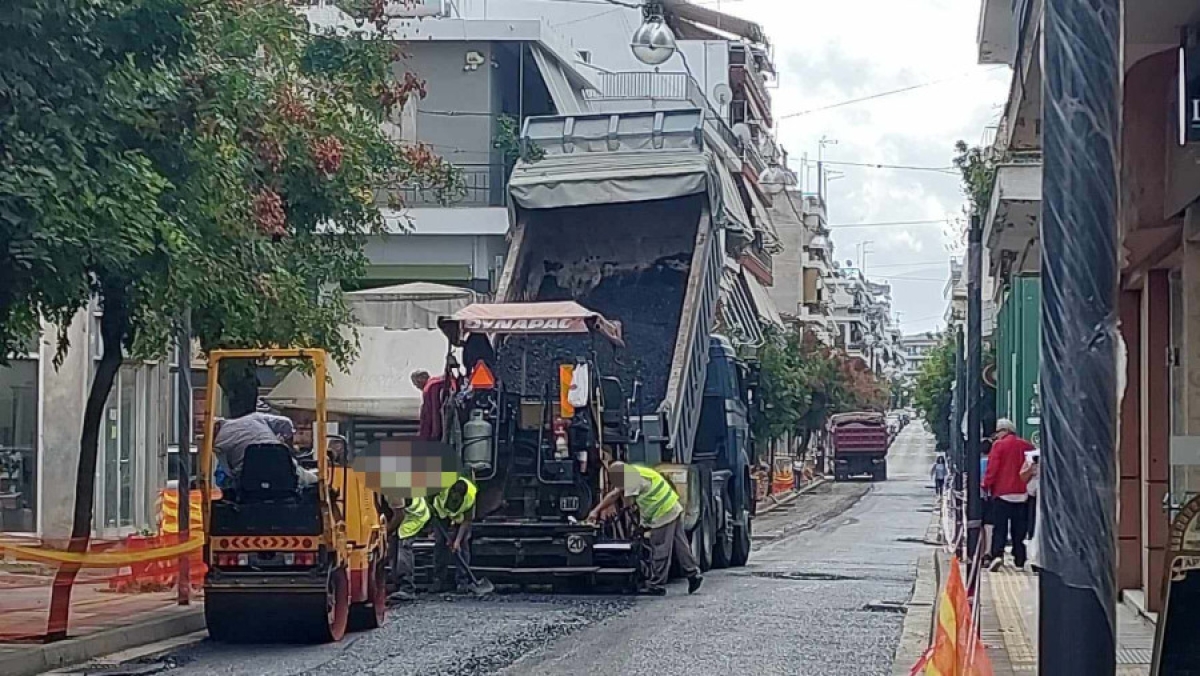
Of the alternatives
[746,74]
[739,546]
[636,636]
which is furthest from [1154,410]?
[746,74]

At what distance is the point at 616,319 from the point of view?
750 inches

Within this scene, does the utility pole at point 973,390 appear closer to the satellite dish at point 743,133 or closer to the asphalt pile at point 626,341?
the asphalt pile at point 626,341

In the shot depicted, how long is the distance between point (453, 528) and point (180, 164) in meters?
5.56

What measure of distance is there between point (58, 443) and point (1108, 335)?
21988 millimetres

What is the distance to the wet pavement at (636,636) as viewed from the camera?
12055mm

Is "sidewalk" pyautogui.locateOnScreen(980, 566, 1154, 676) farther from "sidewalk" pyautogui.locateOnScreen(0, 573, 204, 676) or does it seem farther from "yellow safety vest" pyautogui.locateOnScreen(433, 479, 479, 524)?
"sidewalk" pyautogui.locateOnScreen(0, 573, 204, 676)

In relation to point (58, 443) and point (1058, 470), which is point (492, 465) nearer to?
point (58, 443)

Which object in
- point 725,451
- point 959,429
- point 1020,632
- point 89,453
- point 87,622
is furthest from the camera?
point 959,429

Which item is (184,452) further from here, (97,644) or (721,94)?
(721,94)

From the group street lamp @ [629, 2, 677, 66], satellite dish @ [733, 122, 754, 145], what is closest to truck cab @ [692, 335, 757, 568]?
street lamp @ [629, 2, 677, 66]

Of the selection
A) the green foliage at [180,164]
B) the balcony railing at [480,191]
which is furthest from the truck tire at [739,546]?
the balcony railing at [480,191]

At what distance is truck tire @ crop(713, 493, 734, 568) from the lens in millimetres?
21141

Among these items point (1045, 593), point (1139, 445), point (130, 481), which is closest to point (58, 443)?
point (130, 481)

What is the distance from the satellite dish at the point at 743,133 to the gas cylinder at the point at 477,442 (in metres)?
47.7
